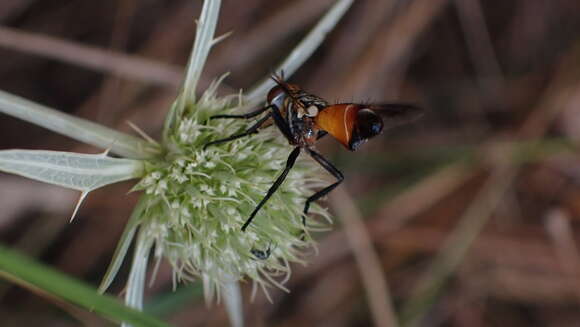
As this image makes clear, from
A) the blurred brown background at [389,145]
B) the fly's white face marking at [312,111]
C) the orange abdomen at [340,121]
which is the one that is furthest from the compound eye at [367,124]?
the blurred brown background at [389,145]

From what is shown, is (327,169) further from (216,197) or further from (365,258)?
(365,258)

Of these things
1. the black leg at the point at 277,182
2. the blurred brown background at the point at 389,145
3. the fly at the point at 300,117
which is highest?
the blurred brown background at the point at 389,145

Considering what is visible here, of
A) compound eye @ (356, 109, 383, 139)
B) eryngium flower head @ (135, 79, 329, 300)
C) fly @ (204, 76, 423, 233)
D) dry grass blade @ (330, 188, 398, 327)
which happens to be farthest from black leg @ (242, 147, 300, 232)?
dry grass blade @ (330, 188, 398, 327)

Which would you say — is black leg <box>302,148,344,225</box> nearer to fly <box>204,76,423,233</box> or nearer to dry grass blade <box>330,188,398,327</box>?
fly <box>204,76,423,233</box>

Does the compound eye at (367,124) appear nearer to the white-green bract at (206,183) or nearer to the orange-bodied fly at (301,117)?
the orange-bodied fly at (301,117)

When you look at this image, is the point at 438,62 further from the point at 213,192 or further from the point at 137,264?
the point at 137,264

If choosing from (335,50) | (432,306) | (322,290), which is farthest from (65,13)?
(432,306)

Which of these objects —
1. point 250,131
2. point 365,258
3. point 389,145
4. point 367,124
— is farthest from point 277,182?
point 389,145
